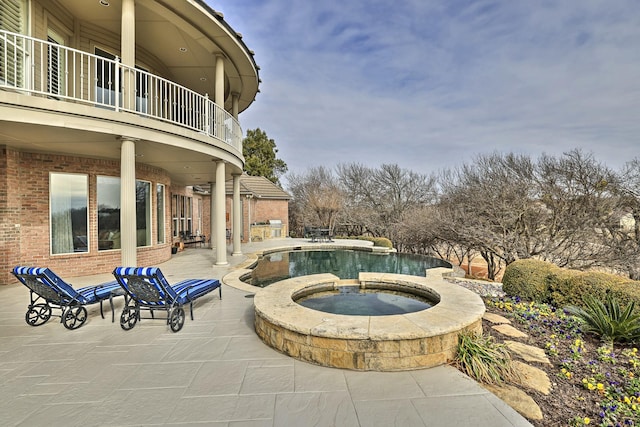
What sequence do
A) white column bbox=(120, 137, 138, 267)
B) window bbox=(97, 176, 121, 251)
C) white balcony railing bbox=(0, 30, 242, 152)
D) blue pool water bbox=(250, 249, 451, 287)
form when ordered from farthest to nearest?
blue pool water bbox=(250, 249, 451, 287)
window bbox=(97, 176, 121, 251)
white column bbox=(120, 137, 138, 267)
white balcony railing bbox=(0, 30, 242, 152)

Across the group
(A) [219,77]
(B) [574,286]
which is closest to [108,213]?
(A) [219,77]

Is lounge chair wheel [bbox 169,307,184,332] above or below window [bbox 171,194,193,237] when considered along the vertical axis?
below

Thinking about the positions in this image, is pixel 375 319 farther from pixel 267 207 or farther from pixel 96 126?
pixel 267 207

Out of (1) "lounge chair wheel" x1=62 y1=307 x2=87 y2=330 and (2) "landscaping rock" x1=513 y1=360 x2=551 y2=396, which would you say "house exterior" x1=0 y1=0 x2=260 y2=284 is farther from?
(2) "landscaping rock" x1=513 y1=360 x2=551 y2=396

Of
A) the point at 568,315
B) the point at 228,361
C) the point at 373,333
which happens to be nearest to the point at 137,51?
the point at 228,361

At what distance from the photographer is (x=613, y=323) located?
13.7 feet

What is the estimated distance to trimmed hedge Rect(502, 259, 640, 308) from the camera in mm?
5066

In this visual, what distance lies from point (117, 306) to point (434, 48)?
1655 centimetres

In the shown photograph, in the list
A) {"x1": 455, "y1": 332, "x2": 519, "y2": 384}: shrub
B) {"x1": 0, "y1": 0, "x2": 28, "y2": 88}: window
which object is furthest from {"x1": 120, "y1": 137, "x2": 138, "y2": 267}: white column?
{"x1": 455, "y1": 332, "x2": 519, "y2": 384}: shrub

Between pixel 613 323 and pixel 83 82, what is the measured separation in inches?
503

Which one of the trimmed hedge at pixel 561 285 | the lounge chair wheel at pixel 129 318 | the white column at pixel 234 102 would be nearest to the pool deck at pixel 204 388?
the lounge chair wheel at pixel 129 318

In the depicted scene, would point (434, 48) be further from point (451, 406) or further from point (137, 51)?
point (451, 406)

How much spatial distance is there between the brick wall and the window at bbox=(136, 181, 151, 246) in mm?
894

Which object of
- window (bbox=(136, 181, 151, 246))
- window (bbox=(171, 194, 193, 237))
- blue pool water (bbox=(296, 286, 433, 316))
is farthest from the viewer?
window (bbox=(171, 194, 193, 237))
